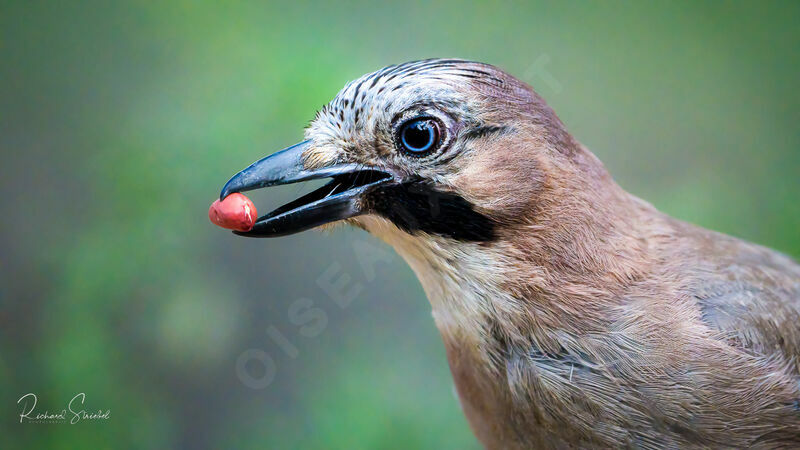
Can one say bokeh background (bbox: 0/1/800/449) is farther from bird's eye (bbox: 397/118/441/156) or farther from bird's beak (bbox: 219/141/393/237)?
bird's eye (bbox: 397/118/441/156)

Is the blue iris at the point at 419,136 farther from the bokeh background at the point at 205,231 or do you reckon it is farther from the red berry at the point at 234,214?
the bokeh background at the point at 205,231

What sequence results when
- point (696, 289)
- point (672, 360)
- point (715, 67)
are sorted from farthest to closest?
point (715, 67) → point (696, 289) → point (672, 360)

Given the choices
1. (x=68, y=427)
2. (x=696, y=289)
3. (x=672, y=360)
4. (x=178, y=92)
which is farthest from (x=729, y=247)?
(x=68, y=427)

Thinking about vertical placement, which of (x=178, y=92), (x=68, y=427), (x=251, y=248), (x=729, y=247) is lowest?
(x=68, y=427)

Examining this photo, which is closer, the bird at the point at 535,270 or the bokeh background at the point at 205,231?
the bird at the point at 535,270

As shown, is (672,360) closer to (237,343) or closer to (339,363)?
(339,363)
